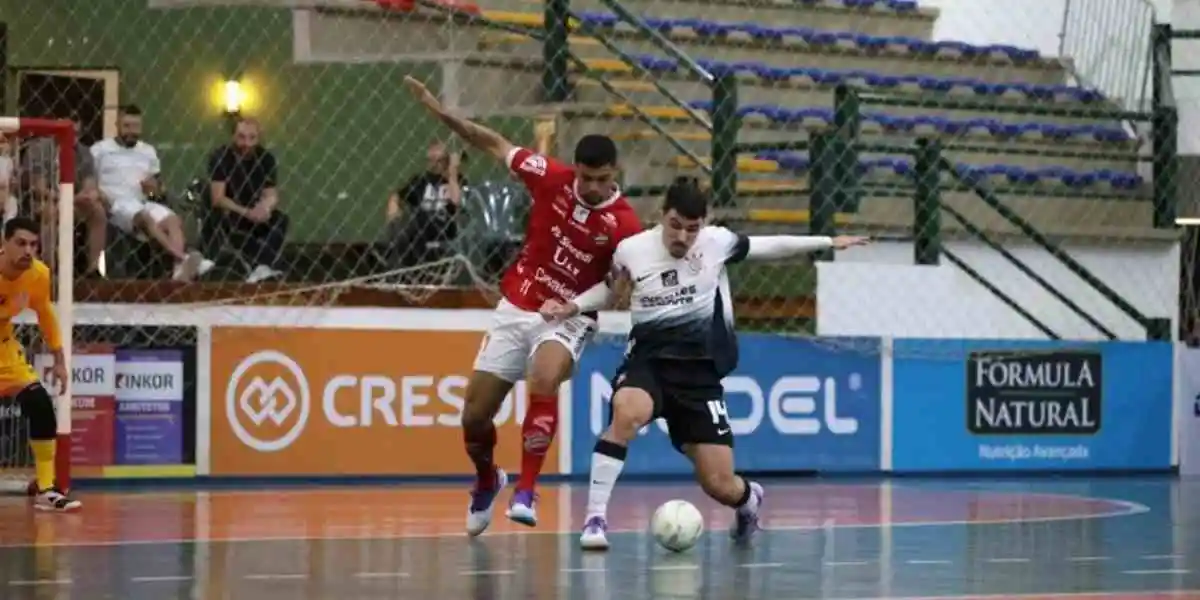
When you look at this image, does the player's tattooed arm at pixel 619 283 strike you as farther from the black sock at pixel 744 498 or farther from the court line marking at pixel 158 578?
the court line marking at pixel 158 578

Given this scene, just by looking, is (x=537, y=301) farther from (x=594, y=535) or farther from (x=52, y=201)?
(x=52, y=201)

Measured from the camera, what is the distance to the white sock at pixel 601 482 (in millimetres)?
11578

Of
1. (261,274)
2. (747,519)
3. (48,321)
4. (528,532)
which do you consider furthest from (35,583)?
(261,274)

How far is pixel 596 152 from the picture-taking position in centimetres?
1200

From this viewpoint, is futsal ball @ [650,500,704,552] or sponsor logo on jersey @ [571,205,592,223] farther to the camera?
sponsor logo on jersey @ [571,205,592,223]

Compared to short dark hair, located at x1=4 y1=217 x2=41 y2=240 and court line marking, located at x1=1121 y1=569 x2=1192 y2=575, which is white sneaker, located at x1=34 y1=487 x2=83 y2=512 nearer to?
short dark hair, located at x1=4 y1=217 x2=41 y2=240

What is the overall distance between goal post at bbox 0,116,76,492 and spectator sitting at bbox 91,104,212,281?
1783mm

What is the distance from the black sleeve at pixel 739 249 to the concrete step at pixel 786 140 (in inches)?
346

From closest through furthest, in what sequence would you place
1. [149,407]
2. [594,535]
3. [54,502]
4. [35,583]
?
[35,583] → [594,535] → [54,502] → [149,407]

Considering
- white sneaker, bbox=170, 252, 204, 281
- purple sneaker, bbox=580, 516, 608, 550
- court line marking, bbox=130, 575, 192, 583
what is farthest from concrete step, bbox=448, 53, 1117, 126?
court line marking, bbox=130, 575, 192, 583

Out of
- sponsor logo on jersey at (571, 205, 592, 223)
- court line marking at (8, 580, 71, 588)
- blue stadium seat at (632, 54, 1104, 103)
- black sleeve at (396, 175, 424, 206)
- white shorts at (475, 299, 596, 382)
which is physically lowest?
court line marking at (8, 580, 71, 588)

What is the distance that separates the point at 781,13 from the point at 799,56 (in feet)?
2.24

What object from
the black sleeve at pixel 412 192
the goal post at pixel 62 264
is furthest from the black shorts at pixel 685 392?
the black sleeve at pixel 412 192

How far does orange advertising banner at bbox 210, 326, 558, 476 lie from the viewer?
1733 centimetres
